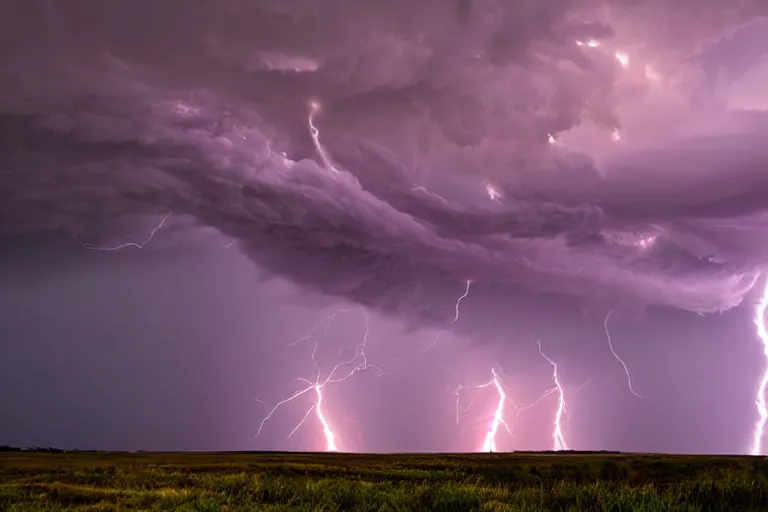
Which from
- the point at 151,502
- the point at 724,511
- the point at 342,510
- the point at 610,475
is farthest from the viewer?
the point at 610,475

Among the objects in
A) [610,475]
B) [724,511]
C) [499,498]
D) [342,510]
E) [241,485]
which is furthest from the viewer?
[610,475]

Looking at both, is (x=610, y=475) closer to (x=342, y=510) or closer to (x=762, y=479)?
(x=762, y=479)

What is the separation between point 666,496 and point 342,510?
566 centimetres

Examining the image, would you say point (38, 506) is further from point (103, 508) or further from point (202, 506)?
point (202, 506)

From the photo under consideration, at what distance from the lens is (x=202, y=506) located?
10.9 m

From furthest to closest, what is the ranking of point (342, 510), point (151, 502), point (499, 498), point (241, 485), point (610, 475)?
1. point (610, 475)
2. point (241, 485)
3. point (151, 502)
4. point (499, 498)
5. point (342, 510)

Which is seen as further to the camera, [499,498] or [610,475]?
[610,475]

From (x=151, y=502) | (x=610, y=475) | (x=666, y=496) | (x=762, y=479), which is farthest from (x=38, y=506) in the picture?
(x=610, y=475)

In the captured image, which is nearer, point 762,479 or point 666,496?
point 666,496

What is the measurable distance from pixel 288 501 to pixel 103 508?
3.78 meters

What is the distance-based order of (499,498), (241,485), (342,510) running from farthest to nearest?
(241,485) → (499,498) → (342,510)

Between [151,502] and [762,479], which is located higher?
[762,479]

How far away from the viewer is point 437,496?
37.1ft

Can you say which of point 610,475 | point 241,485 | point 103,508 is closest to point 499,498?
point 241,485
